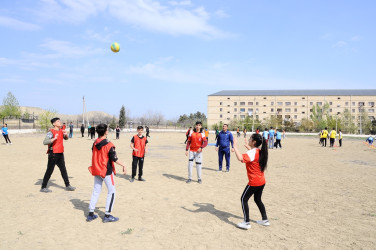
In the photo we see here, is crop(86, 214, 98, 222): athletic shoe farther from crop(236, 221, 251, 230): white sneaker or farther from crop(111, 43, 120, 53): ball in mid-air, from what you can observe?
crop(111, 43, 120, 53): ball in mid-air

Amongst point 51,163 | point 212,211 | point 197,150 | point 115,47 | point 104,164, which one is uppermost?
point 115,47

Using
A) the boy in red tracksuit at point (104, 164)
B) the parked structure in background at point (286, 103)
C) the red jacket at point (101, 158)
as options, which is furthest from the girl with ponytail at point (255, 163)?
the parked structure in background at point (286, 103)

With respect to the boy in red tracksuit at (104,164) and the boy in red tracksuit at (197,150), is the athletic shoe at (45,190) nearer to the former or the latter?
the boy in red tracksuit at (104,164)

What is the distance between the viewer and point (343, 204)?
689cm

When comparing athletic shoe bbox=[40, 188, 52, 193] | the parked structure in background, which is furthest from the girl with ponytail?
the parked structure in background

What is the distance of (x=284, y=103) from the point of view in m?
105

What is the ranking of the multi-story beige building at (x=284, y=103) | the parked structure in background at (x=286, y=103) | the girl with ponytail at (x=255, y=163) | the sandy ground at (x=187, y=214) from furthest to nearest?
the multi-story beige building at (x=284, y=103) < the parked structure in background at (x=286, y=103) < the girl with ponytail at (x=255, y=163) < the sandy ground at (x=187, y=214)

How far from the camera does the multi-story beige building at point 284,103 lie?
330 feet

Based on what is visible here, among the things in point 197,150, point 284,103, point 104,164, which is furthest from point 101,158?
point 284,103

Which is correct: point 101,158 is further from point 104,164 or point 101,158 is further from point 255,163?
point 255,163

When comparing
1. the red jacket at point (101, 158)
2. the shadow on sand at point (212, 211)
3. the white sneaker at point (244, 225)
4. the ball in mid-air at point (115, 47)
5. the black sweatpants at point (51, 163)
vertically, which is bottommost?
the shadow on sand at point (212, 211)

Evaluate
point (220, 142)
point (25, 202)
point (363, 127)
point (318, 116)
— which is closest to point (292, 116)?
point (318, 116)

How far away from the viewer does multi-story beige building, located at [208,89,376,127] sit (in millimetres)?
100500

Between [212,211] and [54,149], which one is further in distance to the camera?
[54,149]
